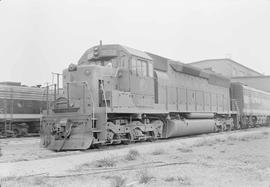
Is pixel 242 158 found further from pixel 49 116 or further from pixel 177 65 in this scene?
pixel 177 65

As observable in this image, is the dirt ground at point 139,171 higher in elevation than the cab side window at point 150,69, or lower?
lower

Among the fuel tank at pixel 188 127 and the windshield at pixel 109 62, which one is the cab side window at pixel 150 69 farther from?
the fuel tank at pixel 188 127

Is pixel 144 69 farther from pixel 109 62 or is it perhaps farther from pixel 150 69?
pixel 109 62

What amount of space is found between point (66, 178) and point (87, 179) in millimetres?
395

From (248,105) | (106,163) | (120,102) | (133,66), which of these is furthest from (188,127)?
(248,105)

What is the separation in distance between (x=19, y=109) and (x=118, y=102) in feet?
30.5

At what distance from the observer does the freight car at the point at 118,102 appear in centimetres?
1128

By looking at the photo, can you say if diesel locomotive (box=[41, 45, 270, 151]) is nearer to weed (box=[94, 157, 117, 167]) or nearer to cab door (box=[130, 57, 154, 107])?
cab door (box=[130, 57, 154, 107])

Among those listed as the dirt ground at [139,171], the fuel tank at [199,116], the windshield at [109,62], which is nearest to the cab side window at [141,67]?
the windshield at [109,62]

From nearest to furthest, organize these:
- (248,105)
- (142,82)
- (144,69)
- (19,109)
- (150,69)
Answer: (142,82)
(144,69)
(150,69)
(19,109)
(248,105)

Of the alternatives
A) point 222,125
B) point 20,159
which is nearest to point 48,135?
point 20,159

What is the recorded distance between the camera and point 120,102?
12.1m

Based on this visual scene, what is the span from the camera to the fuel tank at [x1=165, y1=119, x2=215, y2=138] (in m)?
15.4

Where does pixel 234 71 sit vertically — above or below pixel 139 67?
above
